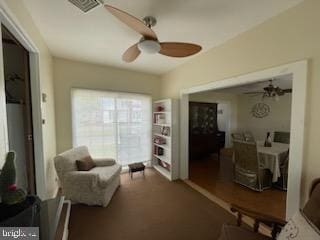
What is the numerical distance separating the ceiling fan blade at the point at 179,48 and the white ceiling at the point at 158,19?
289mm

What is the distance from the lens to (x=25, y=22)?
165cm

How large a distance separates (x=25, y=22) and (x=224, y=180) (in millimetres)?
3940

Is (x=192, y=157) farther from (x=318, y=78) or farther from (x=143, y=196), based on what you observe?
(x=318, y=78)

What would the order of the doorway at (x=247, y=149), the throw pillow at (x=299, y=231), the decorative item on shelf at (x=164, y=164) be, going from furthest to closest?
the decorative item on shelf at (x=164, y=164)
the doorway at (x=247, y=149)
the throw pillow at (x=299, y=231)

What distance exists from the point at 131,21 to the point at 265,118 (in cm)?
588

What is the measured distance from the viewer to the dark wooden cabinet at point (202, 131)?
16.3 ft

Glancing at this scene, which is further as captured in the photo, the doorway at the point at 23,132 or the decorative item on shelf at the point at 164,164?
the decorative item on shelf at the point at 164,164

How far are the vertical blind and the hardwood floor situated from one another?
4.64ft

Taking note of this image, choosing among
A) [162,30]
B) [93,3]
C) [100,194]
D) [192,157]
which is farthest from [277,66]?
[192,157]

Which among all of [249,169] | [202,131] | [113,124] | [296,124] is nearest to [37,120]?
[113,124]

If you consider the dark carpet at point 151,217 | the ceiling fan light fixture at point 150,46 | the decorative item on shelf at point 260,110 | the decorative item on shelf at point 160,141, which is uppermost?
the ceiling fan light fixture at point 150,46

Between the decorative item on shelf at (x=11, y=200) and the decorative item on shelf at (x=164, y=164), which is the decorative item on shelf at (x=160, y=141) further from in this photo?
the decorative item on shelf at (x=11, y=200)

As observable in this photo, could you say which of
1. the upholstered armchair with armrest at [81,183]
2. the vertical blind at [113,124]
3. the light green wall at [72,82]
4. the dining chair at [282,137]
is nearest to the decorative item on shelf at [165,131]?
the vertical blind at [113,124]

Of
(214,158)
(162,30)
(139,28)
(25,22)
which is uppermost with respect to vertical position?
(162,30)
